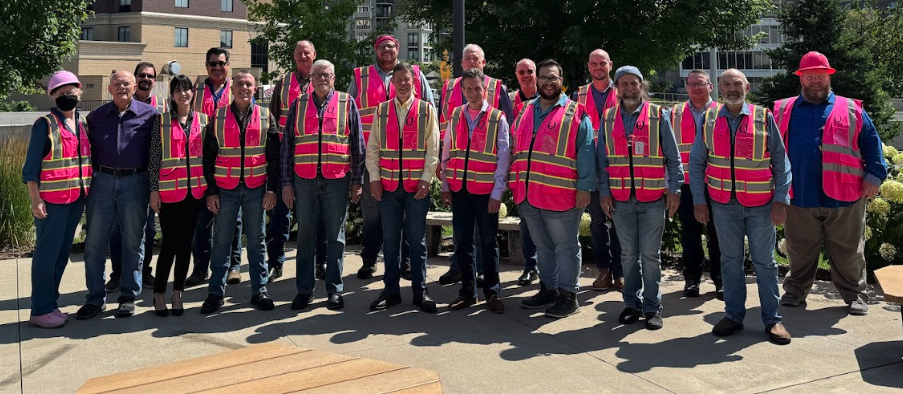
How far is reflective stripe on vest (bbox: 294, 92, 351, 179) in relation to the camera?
20.7ft

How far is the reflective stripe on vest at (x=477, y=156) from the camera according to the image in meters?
6.24

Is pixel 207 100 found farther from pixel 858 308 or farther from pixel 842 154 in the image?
pixel 858 308

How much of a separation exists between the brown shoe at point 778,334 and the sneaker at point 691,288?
1.26m

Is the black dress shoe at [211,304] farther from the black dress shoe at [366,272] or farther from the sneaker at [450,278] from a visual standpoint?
the sneaker at [450,278]

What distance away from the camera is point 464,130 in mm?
6328

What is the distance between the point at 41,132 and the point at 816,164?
579cm

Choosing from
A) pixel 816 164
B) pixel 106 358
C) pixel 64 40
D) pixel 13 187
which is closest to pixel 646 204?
pixel 816 164

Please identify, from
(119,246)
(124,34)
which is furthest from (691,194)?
(124,34)

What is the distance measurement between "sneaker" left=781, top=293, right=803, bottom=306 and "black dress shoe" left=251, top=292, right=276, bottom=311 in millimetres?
4130

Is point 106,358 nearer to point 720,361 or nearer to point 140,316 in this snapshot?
point 140,316

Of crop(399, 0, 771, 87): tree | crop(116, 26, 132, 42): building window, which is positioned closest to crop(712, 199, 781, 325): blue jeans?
crop(399, 0, 771, 87): tree

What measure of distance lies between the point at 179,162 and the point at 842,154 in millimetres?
5045

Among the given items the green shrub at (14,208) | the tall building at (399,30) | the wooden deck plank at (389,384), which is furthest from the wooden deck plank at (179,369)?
the tall building at (399,30)

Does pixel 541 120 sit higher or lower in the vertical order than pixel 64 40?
lower
